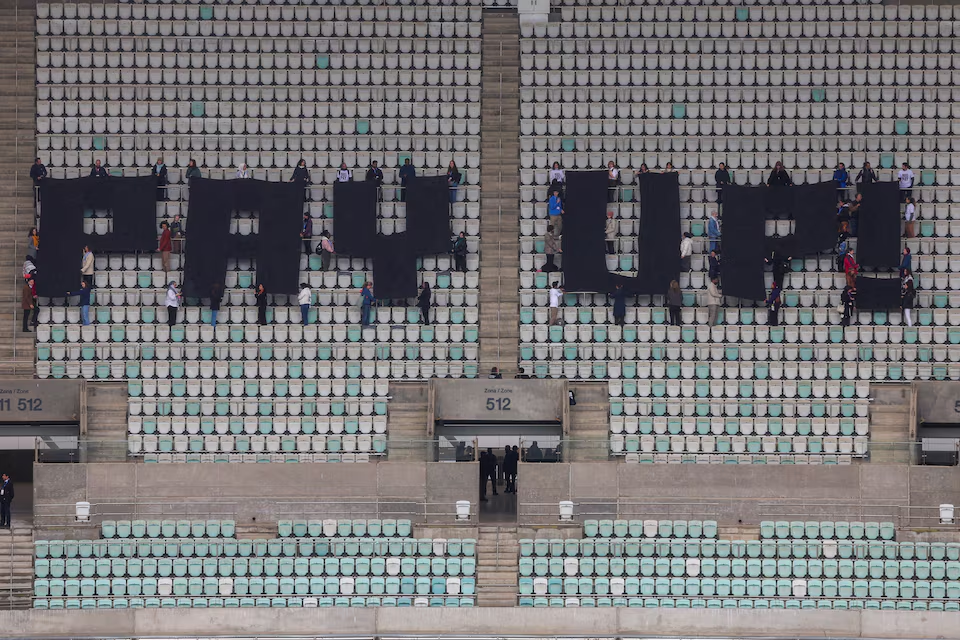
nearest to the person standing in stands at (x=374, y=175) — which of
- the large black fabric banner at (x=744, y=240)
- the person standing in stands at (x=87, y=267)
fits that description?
the person standing in stands at (x=87, y=267)

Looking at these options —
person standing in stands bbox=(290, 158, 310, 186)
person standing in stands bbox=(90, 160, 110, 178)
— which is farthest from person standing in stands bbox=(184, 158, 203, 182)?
person standing in stands bbox=(290, 158, 310, 186)

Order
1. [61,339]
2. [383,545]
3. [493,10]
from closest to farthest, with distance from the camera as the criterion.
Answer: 1. [383,545]
2. [61,339]
3. [493,10]

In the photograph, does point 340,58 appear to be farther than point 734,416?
Yes

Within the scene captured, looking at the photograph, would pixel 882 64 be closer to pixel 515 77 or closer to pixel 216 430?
pixel 515 77

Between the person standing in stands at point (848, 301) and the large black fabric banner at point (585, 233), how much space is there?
5537 mm

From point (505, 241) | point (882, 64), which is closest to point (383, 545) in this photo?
point (505, 241)

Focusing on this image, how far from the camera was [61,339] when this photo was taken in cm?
3850

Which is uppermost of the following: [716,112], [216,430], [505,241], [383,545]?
[716,112]

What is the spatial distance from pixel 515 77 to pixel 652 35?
362 centimetres

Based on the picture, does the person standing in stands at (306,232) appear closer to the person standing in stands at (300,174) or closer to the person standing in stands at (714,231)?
the person standing in stands at (300,174)

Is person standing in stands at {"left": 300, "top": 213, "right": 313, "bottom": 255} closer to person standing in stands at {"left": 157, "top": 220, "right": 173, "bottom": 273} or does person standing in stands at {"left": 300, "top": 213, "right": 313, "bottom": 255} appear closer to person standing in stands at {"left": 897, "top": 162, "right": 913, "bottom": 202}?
person standing in stands at {"left": 157, "top": 220, "right": 173, "bottom": 273}

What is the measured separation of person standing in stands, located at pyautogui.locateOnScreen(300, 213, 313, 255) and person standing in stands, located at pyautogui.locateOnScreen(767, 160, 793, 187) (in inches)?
440

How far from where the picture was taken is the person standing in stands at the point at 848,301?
3853cm

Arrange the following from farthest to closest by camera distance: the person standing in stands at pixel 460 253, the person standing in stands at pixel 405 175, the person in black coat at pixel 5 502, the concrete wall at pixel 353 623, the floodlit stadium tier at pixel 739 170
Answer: the person standing in stands at pixel 405 175
the person standing in stands at pixel 460 253
the floodlit stadium tier at pixel 739 170
the person in black coat at pixel 5 502
the concrete wall at pixel 353 623
